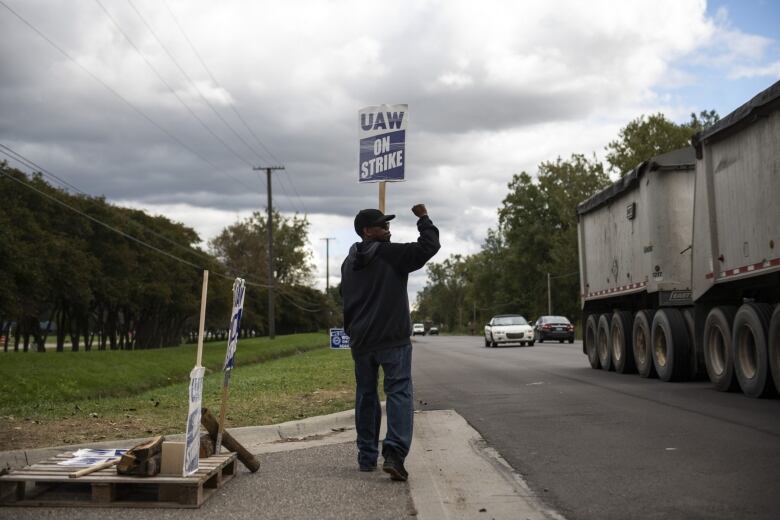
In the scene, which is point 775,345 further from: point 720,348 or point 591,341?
Result: point 591,341

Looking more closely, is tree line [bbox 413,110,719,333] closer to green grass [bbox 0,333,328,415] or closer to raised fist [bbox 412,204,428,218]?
green grass [bbox 0,333,328,415]

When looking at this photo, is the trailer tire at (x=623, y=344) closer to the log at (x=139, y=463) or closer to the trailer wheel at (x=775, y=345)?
the trailer wheel at (x=775, y=345)

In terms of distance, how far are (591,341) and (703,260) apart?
7450mm

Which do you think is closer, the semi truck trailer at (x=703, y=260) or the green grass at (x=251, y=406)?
the green grass at (x=251, y=406)

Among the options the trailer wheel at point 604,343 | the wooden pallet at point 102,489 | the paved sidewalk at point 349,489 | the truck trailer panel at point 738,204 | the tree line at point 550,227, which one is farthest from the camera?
the tree line at point 550,227

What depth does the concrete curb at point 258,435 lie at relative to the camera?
25.6 feet

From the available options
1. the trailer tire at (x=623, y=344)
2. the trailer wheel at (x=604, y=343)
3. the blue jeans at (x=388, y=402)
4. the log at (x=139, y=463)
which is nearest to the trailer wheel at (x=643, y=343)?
the trailer tire at (x=623, y=344)

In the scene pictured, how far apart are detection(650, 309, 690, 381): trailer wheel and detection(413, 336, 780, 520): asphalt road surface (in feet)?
0.91

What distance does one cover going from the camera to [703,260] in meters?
13.2

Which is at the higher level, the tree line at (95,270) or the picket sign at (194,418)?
the tree line at (95,270)

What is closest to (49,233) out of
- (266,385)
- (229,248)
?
(266,385)

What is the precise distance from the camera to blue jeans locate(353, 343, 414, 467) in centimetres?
663

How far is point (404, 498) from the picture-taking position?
239 inches

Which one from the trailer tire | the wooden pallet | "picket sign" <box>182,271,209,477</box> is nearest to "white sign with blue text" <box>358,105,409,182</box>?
"picket sign" <box>182,271,209,477</box>
